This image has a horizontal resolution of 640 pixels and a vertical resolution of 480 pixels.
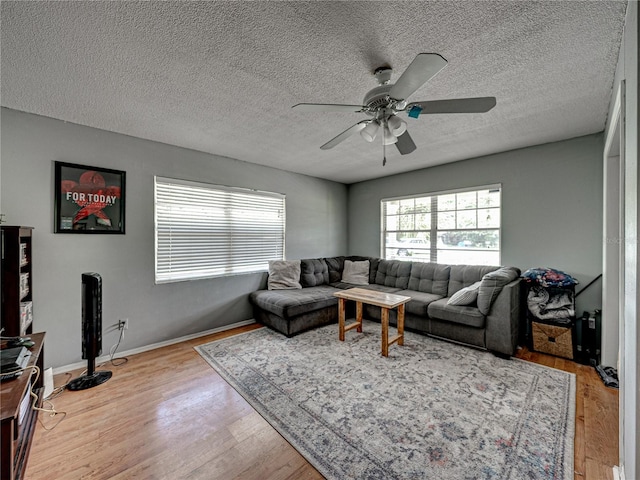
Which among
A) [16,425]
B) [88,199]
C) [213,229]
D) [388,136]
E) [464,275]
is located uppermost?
[388,136]

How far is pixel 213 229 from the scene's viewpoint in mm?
3754

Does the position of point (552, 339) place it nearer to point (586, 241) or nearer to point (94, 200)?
point (586, 241)

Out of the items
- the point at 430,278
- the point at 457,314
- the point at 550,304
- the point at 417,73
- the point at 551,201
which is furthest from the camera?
the point at 430,278

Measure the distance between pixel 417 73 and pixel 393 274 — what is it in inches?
142

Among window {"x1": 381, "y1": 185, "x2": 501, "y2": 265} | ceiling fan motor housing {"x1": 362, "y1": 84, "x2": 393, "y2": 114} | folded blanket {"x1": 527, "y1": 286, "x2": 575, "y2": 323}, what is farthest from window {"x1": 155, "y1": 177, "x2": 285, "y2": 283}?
folded blanket {"x1": 527, "y1": 286, "x2": 575, "y2": 323}

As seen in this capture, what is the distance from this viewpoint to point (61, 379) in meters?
2.49

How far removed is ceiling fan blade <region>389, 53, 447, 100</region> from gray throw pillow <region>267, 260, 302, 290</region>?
320 cm

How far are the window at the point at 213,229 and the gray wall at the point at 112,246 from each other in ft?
0.37

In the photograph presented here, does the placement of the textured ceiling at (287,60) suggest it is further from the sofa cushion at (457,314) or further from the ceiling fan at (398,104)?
the sofa cushion at (457,314)

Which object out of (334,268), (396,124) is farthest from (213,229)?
(396,124)

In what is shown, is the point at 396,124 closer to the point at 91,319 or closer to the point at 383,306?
the point at 383,306

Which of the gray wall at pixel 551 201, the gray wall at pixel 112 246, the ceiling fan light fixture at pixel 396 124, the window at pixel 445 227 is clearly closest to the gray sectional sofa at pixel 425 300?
the window at pixel 445 227

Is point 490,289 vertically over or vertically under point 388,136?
under

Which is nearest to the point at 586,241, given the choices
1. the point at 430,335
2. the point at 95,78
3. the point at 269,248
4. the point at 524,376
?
the point at 524,376
